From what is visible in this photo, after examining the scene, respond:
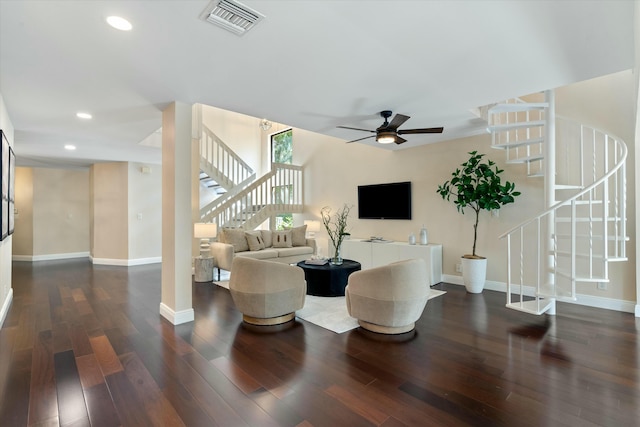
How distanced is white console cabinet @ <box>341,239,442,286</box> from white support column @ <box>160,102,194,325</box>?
11.5 feet

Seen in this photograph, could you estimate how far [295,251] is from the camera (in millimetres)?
6641

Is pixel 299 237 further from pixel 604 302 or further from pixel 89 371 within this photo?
pixel 604 302

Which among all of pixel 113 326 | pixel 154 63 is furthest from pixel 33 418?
pixel 154 63

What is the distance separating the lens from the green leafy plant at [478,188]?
4.55m

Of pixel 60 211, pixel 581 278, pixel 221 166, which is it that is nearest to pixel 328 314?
pixel 581 278

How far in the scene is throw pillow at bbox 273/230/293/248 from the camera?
22.1 feet

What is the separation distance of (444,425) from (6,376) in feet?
10.3

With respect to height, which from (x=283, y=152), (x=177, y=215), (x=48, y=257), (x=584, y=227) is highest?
(x=283, y=152)

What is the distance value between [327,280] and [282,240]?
8.21 feet

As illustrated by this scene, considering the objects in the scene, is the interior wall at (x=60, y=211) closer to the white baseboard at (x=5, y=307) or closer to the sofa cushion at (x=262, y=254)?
the white baseboard at (x=5, y=307)

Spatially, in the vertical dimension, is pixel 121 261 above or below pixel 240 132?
below

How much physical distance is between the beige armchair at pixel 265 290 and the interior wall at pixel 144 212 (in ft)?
17.0

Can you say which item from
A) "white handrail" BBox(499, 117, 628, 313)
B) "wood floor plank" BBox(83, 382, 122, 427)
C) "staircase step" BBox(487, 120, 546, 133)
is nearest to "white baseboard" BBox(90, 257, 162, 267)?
"wood floor plank" BBox(83, 382, 122, 427)

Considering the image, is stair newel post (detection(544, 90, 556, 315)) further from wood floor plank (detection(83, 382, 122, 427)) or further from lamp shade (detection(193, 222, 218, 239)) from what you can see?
lamp shade (detection(193, 222, 218, 239))
